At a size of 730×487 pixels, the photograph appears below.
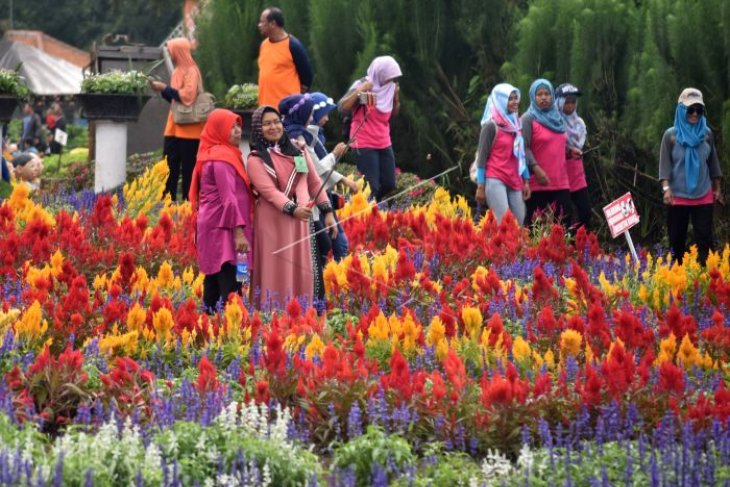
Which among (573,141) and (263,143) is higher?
(573,141)

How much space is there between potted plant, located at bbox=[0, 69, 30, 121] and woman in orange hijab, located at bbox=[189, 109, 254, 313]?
6.49 metres

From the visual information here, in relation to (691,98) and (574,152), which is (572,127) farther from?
(691,98)

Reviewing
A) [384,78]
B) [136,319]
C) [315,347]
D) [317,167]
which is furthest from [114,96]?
[315,347]

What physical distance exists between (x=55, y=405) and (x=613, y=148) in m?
8.40

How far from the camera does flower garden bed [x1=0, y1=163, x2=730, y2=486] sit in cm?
551

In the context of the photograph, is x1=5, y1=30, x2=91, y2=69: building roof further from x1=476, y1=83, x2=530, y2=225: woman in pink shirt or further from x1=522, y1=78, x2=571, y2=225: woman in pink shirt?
x1=476, y1=83, x2=530, y2=225: woman in pink shirt

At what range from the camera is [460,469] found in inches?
227

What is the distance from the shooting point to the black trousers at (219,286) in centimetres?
883

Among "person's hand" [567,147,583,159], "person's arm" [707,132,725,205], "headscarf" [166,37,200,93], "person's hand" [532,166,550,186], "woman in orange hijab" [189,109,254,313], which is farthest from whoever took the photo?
"headscarf" [166,37,200,93]

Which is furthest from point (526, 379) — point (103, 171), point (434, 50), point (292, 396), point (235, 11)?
point (235, 11)

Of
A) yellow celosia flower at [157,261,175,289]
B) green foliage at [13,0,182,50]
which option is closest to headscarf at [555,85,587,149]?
yellow celosia flower at [157,261,175,289]

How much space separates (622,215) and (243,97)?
6125mm

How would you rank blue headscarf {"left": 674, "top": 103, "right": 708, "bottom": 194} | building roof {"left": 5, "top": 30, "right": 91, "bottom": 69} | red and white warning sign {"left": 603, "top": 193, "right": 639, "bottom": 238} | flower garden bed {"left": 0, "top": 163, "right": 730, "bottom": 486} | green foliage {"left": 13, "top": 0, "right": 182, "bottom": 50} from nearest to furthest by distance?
flower garden bed {"left": 0, "top": 163, "right": 730, "bottom": 486}, red and white warning sign {"left": 603, "top": 193, "right": 639, "bottom": 238}, blue headscarf {"left": 674, "top": 103, "right": 708, "bottom": 194}, green foliage {"left": 13, "top": 0, "right": 182, "bottom": 50}, building roof {"left": 5, "top": 30, "right": 91, "bottom": 69}

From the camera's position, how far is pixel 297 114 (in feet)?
30.9
